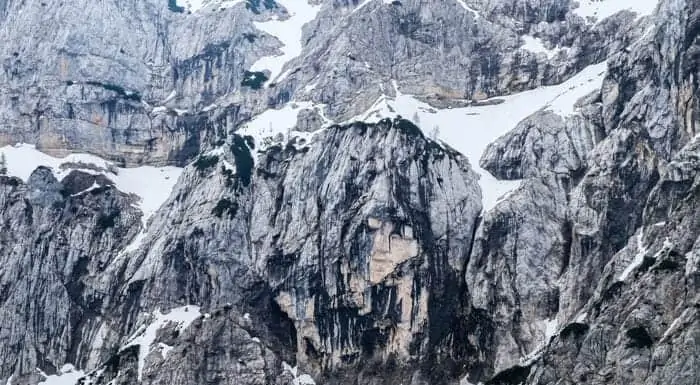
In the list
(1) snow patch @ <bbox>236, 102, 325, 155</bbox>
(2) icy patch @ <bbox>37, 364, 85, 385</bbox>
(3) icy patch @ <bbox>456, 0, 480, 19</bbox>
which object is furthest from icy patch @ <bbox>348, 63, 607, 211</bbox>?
(2) icy patch @ <bbox>37, 364, 85, 385</bbox>

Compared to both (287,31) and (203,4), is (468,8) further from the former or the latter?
(203,4)

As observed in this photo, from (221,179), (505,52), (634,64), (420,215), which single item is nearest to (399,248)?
(420,215)

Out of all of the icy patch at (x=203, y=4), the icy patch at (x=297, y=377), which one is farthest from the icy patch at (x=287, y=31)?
the icy patch at (x=297, y=377)

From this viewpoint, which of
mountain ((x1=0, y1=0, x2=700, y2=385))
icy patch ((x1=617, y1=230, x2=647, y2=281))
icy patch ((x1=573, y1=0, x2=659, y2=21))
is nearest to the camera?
icy patch ((x1=617, y1=230, x2=647, y2=281))

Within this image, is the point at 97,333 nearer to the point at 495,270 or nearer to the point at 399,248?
the point at 399,248

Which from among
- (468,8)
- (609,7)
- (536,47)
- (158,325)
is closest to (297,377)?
(158,325)

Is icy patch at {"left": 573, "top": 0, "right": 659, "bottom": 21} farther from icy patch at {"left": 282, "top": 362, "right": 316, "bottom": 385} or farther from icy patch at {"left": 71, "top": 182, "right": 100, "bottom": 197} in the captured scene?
icy patch at {"left": 71, "top": 182, "right": 100, "bottom": 197}
